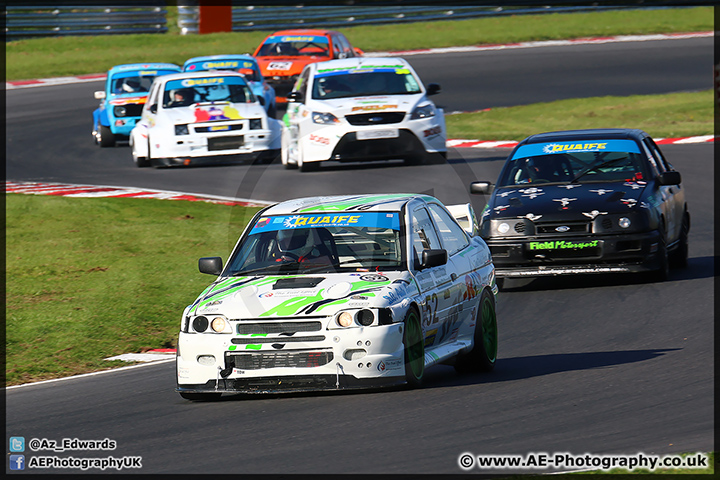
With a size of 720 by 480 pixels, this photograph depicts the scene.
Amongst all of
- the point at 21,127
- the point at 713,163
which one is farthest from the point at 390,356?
the point at 21,127

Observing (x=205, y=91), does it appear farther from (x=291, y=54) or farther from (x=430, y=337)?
Answer: (x=430, y=337)

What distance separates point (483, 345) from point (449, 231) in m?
1.02

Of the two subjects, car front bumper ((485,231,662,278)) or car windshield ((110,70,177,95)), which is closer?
car front bumper ((485,231,662,278))

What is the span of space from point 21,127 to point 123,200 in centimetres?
1113

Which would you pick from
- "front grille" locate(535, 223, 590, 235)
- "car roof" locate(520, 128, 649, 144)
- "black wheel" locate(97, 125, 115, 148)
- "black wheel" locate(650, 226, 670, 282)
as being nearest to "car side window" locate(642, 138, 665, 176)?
"car roof" locate(520, 128, 649, 144)

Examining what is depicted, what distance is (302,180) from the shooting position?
20172 mm

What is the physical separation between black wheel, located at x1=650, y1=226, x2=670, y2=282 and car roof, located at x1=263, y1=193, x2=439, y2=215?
3910 millimetres

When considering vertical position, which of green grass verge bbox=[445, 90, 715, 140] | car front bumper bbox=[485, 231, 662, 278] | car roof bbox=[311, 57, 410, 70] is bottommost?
green grass verge bbox=[445, 90, 715, 140]

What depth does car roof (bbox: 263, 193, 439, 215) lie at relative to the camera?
912cm

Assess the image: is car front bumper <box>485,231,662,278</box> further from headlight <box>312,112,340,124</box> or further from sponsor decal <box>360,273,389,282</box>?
headlight <box>312,112,340,124</box>

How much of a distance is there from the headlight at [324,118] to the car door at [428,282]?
426 inches

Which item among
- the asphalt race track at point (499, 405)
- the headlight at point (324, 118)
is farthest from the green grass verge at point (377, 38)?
the asphalt race track at point (499, 405)

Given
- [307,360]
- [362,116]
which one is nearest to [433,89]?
[362,116]

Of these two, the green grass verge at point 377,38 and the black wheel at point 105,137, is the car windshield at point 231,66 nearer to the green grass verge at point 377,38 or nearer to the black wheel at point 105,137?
the black wheel at point 105,137
